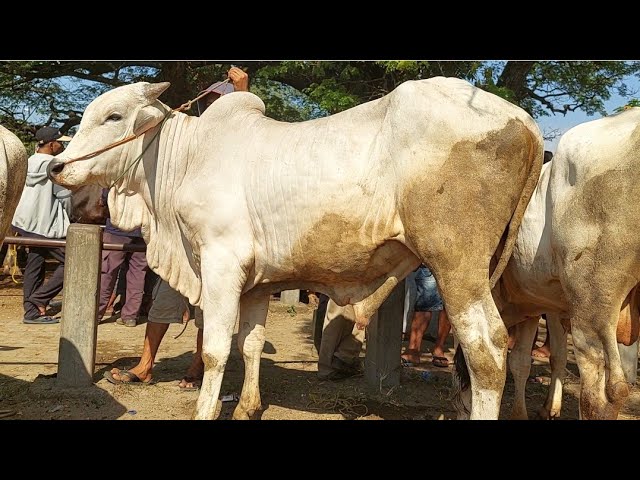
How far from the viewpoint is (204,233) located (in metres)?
4.01

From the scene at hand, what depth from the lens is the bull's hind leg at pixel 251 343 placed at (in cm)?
445

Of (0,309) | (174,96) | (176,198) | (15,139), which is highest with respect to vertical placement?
(174,96)

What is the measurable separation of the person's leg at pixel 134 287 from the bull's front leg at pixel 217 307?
3.63 meters

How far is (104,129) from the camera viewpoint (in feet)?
14.3

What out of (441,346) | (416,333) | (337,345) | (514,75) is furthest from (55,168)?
(514,75)

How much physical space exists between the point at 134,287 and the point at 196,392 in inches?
112

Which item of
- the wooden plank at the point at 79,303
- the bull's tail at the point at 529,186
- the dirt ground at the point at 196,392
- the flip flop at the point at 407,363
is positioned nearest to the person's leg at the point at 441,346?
the dirt ground at the point at 196,392

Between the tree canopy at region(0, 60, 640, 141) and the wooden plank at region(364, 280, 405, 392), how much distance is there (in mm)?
3476

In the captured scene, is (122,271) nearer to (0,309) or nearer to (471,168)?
(0,309)

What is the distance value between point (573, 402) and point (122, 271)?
5312 mm

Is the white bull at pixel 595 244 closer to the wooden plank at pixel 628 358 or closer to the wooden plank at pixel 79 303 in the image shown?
the wooden plank at pixel 628 358

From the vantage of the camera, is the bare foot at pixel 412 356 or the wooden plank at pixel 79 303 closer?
the wooden plank at pixel 79 303

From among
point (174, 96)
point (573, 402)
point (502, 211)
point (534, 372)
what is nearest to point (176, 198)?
point (502, 211)

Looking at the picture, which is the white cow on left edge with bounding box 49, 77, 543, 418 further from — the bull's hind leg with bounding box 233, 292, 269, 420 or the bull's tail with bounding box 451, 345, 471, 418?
the bull's tail with bounding box 451, 345, 471, 418
